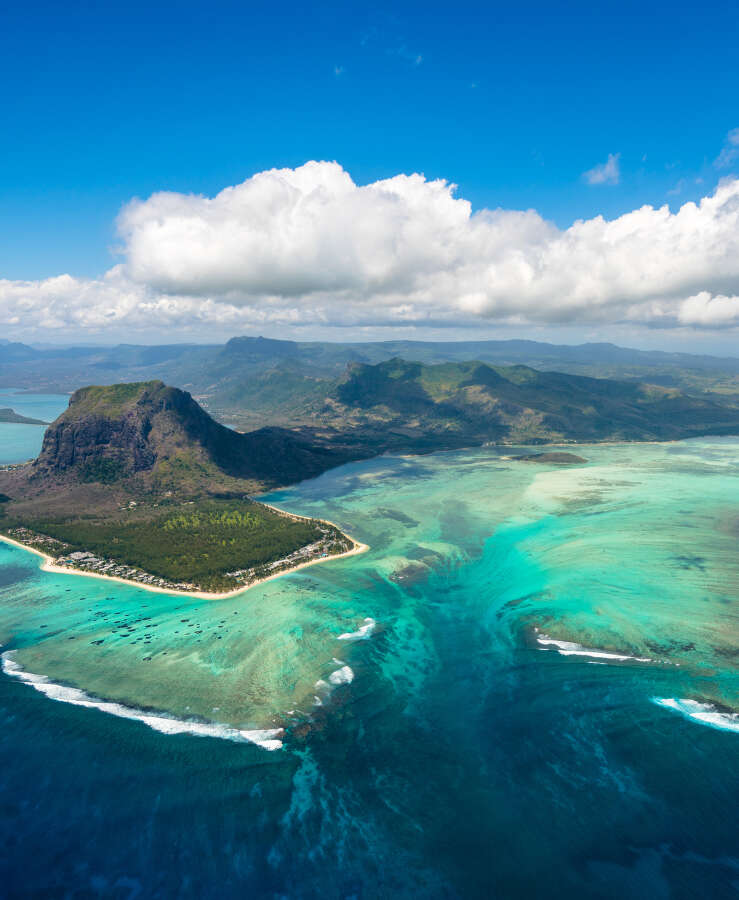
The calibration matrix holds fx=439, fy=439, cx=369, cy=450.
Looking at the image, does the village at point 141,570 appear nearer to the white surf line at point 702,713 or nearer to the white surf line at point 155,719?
the white surf line at point 155,719

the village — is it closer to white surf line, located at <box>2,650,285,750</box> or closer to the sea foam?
the sea foam

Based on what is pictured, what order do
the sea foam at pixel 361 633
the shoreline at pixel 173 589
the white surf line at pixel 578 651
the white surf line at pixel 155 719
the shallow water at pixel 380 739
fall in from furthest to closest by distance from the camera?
the shoreline at pixel 173 589 < the sea foam at pixel 361 633 < the white surf line at pixel 578 651 < the white surf line at pixel 155 719 < the shallow water at pixel 380 739

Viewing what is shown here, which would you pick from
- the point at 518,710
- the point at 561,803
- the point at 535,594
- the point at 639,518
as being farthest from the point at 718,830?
the point at 639,518

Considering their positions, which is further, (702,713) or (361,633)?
(361,633)

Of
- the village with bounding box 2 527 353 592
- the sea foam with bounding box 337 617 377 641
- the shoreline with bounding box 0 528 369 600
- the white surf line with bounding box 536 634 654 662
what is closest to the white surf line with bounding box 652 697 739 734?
the white surf line with bounding box 536 634 654 662

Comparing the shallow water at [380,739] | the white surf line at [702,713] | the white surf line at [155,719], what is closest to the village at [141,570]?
the shallow water at [380,739]

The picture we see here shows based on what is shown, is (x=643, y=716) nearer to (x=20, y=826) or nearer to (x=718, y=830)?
(x=718, y=830)

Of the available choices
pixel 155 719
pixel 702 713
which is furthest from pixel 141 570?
pixel 702 713

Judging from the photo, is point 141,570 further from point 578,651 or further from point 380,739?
point 578,651
